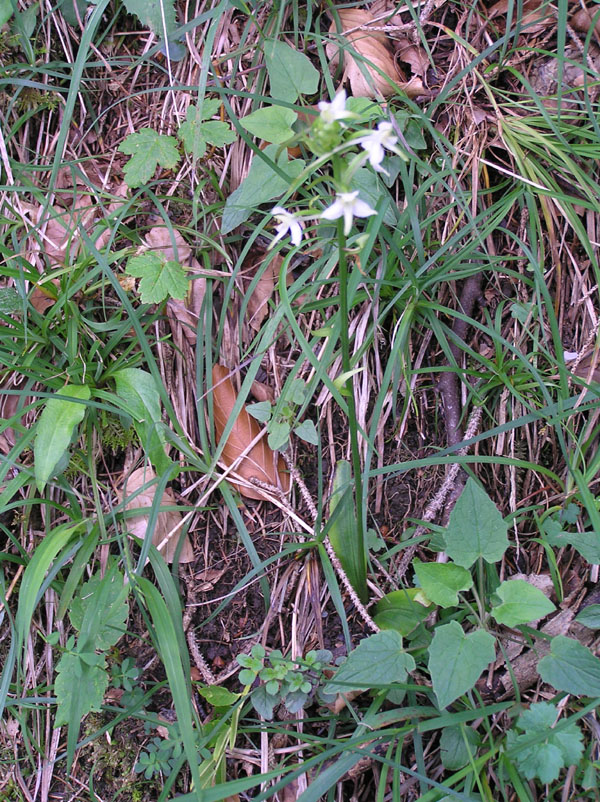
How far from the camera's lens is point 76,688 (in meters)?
1.70

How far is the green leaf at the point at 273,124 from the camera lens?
1801mm

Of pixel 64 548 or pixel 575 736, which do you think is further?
pixel 64 548

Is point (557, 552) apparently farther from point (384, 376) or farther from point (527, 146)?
point (527, 146)

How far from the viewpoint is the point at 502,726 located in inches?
67.1

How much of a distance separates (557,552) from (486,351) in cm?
68

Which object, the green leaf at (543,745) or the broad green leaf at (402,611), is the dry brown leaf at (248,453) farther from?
the green leaf at (543,745)

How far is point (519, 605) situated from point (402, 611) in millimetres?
338

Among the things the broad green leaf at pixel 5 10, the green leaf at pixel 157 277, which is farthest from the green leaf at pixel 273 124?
the broad green leaf at pixel 5 10

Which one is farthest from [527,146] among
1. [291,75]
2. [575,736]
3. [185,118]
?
[575,736]

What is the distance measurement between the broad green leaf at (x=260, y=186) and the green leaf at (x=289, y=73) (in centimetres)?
19

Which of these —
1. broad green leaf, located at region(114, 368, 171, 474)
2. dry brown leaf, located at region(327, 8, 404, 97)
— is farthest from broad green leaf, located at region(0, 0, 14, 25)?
broad green leaf, located at region(114, 368, 171, 474)

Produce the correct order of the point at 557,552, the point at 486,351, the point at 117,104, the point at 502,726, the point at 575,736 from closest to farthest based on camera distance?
the point at 575,736, the point at 502,726, the point at 557,552, the point at 486,351, the point at 117,104

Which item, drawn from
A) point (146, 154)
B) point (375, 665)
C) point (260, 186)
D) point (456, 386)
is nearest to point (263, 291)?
point (260, 186)

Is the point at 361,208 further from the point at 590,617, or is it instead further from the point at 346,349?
the point at 590,617
